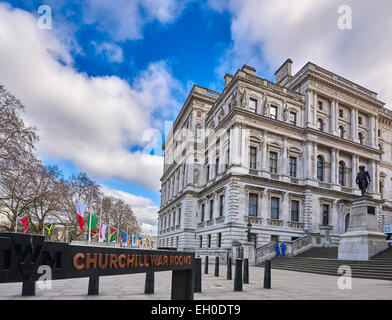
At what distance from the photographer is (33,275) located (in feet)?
8.39

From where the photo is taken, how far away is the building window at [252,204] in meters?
30.7

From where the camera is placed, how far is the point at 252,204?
102ft

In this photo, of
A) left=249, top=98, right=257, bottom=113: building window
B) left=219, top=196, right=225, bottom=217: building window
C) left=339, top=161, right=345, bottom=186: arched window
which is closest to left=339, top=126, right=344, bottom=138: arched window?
left=339, top=161, right=345, bottom=186: arched window

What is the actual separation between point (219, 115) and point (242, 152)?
862 centimetres

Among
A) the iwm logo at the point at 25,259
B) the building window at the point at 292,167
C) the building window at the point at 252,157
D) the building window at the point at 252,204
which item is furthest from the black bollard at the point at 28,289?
the building window at the point at 292,167

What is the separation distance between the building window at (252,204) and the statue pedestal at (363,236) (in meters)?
10.4

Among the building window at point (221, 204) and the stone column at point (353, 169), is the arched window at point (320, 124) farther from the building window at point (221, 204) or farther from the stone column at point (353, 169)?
the building window at point (221, 204)

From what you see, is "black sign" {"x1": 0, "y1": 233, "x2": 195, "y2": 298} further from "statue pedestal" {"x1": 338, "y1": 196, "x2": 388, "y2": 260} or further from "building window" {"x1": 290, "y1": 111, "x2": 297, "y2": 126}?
"building window" {"x1": 290, "y1": 111, "x2": 297, "y2": 126}

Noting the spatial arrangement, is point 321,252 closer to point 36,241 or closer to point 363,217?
point 363,217

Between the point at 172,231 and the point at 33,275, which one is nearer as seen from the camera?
the point at 33,275

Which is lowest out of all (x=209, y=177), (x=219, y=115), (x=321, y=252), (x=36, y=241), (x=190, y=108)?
(x=321, y=252)

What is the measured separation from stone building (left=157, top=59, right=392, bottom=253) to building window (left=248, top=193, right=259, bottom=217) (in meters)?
0.14

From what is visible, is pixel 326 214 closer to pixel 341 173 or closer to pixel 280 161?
pixel 341 173
